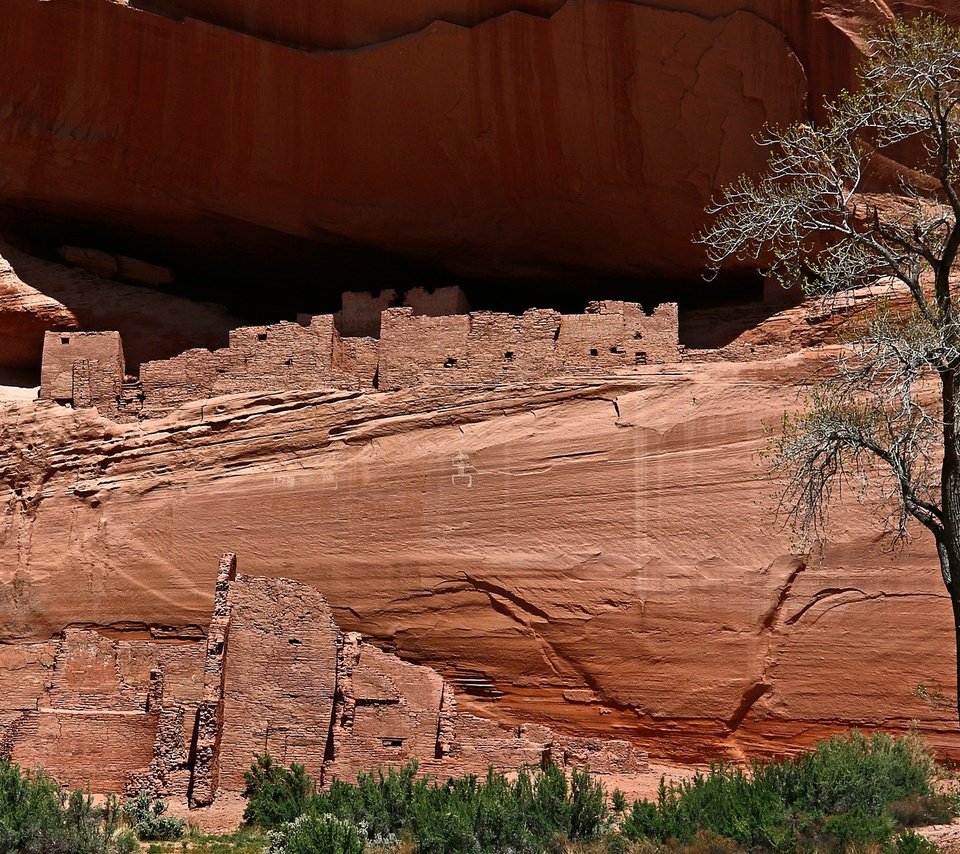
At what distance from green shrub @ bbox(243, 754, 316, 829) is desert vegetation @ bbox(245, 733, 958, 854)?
0.02 meters

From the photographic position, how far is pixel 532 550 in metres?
17.0

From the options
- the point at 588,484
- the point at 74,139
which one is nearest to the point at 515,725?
the point at 588,484

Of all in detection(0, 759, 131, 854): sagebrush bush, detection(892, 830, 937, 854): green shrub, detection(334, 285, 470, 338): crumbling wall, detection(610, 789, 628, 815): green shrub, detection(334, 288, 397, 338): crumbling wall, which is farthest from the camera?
detection(334, 288, 397, 338): crumbling wall

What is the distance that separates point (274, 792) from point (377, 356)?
18.0 feet

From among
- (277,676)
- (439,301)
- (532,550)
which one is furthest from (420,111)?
(277,676)

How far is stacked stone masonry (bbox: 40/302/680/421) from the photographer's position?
1789 cm

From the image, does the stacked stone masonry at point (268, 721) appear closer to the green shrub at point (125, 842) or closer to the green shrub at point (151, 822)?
the green shrub at point (151, 822)

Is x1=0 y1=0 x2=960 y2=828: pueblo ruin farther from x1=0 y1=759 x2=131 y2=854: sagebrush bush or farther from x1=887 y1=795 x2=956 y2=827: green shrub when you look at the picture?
x1=887 y1=795 x2=956 y2=827: green shrub

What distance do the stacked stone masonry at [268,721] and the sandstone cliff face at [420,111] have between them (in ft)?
16.7

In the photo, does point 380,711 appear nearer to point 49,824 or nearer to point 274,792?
point 274,792

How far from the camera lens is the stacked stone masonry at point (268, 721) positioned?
1558 centimetres

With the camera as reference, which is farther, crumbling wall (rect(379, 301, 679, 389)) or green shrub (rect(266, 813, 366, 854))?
crumbling wall (rect(379, 301, 679, 389))

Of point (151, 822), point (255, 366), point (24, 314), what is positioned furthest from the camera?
point (24, 314)

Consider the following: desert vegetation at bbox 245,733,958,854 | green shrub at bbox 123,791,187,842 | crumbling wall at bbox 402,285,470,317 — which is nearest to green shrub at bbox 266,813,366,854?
desert vegetation at bbox 245,733,958,854
